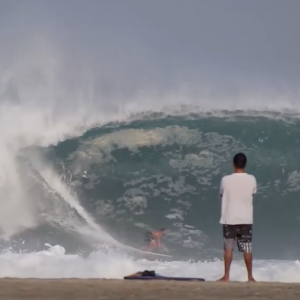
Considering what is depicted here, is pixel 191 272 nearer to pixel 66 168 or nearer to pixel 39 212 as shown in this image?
pixel 39 212

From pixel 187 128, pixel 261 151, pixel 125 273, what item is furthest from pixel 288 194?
pixel 125 273

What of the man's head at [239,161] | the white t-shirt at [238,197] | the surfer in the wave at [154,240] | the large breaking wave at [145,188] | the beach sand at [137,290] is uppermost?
the large breaking wave at [145,188]

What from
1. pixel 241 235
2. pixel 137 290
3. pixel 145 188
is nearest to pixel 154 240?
pixel 145 188

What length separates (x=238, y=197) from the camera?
6.25m

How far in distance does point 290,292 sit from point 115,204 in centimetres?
1039

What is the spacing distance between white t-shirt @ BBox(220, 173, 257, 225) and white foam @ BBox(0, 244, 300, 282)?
379 cm

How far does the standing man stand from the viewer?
6.25m

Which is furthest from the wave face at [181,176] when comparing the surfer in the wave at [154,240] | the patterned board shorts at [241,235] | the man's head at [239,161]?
the man's head at [239,161]

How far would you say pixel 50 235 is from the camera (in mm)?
13945

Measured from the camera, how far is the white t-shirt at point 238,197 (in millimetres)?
6250

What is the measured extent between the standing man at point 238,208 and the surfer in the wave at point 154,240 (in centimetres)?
657

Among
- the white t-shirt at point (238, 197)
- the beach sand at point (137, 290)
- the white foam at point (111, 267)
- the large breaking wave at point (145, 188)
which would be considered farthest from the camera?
the large breaking wave at point (145, 188)

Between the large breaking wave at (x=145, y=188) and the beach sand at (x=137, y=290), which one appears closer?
the beach sand at (x=137, y=290)

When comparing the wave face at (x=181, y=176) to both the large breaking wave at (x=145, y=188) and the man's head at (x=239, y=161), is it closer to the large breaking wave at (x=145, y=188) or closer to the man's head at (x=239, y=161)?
the large breaking wave at (x=145, y=188)
